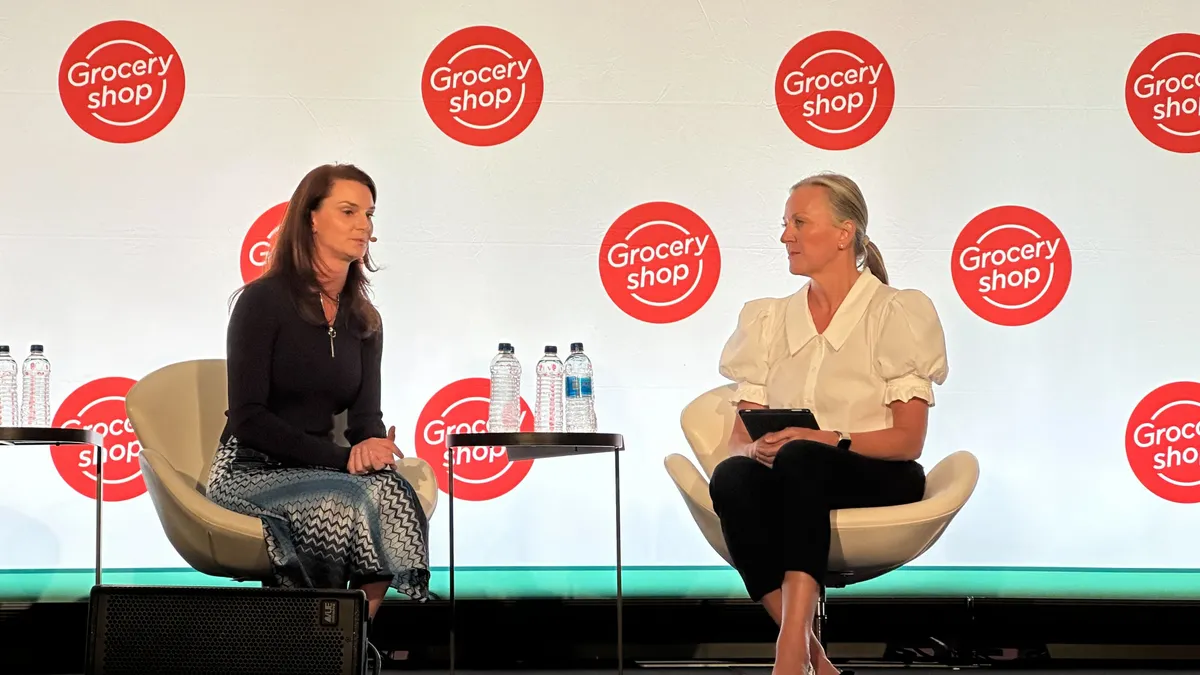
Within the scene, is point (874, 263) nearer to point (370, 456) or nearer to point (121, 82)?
point (370, 456)

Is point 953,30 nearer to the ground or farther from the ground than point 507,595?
farther from the ground

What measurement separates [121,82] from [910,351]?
2.30 m

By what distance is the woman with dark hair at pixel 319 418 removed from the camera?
251cm

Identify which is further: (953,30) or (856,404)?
(953,30)

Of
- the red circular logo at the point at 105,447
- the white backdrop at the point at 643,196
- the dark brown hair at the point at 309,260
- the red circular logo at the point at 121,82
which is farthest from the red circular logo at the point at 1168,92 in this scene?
the red circular logo at the point at 105,447

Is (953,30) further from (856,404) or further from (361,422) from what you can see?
(361,422)

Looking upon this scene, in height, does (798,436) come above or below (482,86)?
below

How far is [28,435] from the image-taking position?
277 centimetres

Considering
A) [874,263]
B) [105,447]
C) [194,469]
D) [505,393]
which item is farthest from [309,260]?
Answer: [874,263]

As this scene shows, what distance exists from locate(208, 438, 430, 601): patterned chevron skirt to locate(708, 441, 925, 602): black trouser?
64 cm

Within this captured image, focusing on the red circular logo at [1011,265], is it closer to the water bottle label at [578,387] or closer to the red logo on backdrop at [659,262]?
the red logo on backdrop at [659,262]

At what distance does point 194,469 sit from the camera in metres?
2.95

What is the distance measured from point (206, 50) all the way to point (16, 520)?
1408mm

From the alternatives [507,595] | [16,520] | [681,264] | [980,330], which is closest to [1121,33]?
[980,330]
